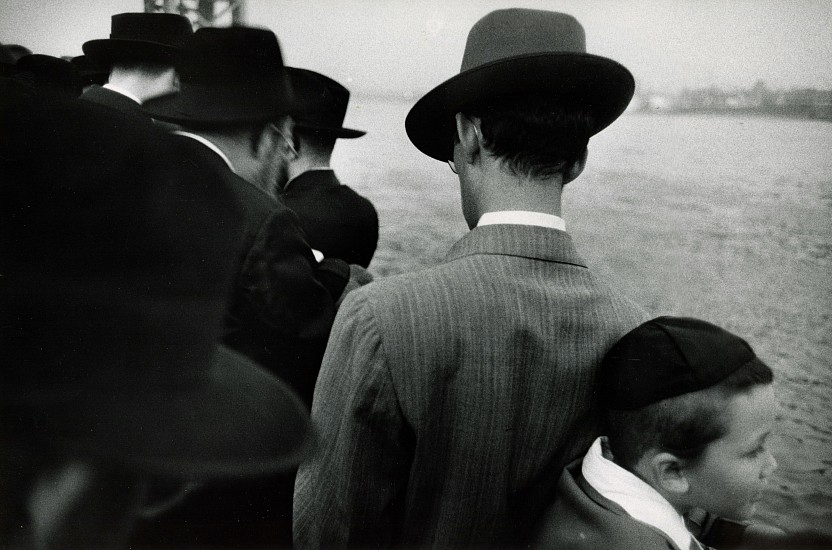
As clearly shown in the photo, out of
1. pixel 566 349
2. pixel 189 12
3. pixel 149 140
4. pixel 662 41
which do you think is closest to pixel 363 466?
pixel 566 349

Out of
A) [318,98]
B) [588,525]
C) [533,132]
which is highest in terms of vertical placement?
[533,132]

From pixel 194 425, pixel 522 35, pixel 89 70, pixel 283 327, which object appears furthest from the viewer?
pixel 89 70

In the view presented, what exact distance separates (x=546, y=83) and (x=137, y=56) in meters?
1.03

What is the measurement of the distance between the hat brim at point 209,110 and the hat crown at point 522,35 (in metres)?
0.56

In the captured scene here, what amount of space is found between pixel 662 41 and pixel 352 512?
4.38ft

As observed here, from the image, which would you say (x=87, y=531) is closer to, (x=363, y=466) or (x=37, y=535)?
(x=37, y=535)

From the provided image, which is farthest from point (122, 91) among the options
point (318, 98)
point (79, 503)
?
point (79, 503)

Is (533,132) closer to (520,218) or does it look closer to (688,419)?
(520,218)

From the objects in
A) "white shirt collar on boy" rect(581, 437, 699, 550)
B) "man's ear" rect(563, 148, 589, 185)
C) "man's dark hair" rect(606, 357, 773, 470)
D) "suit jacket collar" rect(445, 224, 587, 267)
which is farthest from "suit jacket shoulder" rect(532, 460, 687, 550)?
"man's ear" rect(563, 148, 589, 185)

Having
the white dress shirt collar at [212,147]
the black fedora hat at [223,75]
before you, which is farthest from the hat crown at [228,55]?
the white dress shirt collar at [212,147]

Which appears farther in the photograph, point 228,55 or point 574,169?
point 228,55

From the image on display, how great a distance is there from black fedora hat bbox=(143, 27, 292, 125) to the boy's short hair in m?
1.01

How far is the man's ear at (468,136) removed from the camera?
114 centimetres

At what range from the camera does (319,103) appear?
5.34 feet
